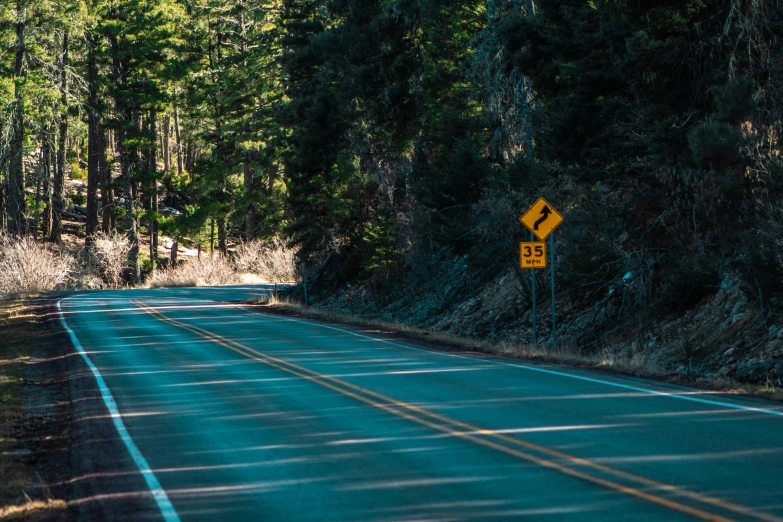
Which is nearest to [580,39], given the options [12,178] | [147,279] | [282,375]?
[282,375]

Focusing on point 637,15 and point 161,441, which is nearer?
point 161,441

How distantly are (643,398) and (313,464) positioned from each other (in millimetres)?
5232

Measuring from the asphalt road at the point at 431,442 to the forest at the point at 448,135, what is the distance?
Result: 17.5 ft

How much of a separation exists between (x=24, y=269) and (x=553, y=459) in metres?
41.3

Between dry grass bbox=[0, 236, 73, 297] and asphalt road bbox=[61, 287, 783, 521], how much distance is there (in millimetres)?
29334

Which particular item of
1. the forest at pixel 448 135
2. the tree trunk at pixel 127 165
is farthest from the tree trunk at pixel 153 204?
the tree trunk at pixel 127 165

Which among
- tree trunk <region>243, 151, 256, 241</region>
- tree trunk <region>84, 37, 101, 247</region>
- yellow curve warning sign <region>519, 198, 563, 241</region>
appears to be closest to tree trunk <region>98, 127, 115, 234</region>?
tree trunk <region>84, 37, 101, 247</region>

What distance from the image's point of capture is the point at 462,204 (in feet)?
93.5

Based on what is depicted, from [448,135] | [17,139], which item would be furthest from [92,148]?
[448,135]

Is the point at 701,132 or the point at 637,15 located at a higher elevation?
the point at 637,15

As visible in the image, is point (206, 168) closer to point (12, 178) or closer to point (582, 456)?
point (12, 178)

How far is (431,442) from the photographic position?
9023 mm

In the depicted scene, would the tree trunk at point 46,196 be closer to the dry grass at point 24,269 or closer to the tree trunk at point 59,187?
the tree trunk at point 59,187

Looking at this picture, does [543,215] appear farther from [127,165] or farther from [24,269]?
[127,165]
